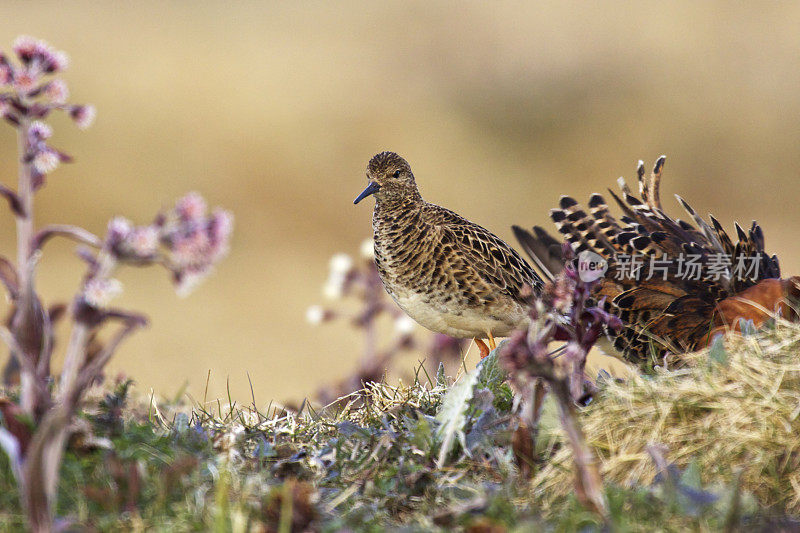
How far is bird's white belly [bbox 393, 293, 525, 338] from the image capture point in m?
4.25

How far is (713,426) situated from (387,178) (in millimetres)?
→ 2520

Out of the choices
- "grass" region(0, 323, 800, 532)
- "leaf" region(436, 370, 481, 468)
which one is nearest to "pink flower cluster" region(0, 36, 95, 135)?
"grass" region(0, 323, 800, 532)

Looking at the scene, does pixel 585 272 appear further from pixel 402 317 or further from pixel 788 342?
pixel 402 317

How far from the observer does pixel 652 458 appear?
7.63 ft

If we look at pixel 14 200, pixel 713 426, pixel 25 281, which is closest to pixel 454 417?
pixel 713 426

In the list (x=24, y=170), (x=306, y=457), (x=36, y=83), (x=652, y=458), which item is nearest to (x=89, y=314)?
(x=24, y=170)

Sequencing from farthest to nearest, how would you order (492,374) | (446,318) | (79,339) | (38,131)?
1. (446,318)
2. (492,374)
3. (38,131)
4. (79,339)

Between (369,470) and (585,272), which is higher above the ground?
(585,272)

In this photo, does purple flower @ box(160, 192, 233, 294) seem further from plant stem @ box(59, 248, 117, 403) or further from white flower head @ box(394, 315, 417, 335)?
white flower head @ box(394, 315, 417, 335)

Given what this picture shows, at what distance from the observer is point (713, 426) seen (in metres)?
2.45

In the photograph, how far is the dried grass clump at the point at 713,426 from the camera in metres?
2.33

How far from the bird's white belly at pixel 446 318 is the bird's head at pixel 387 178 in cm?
59

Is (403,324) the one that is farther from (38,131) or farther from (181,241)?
(181,241)

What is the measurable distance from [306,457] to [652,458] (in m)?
1.08
